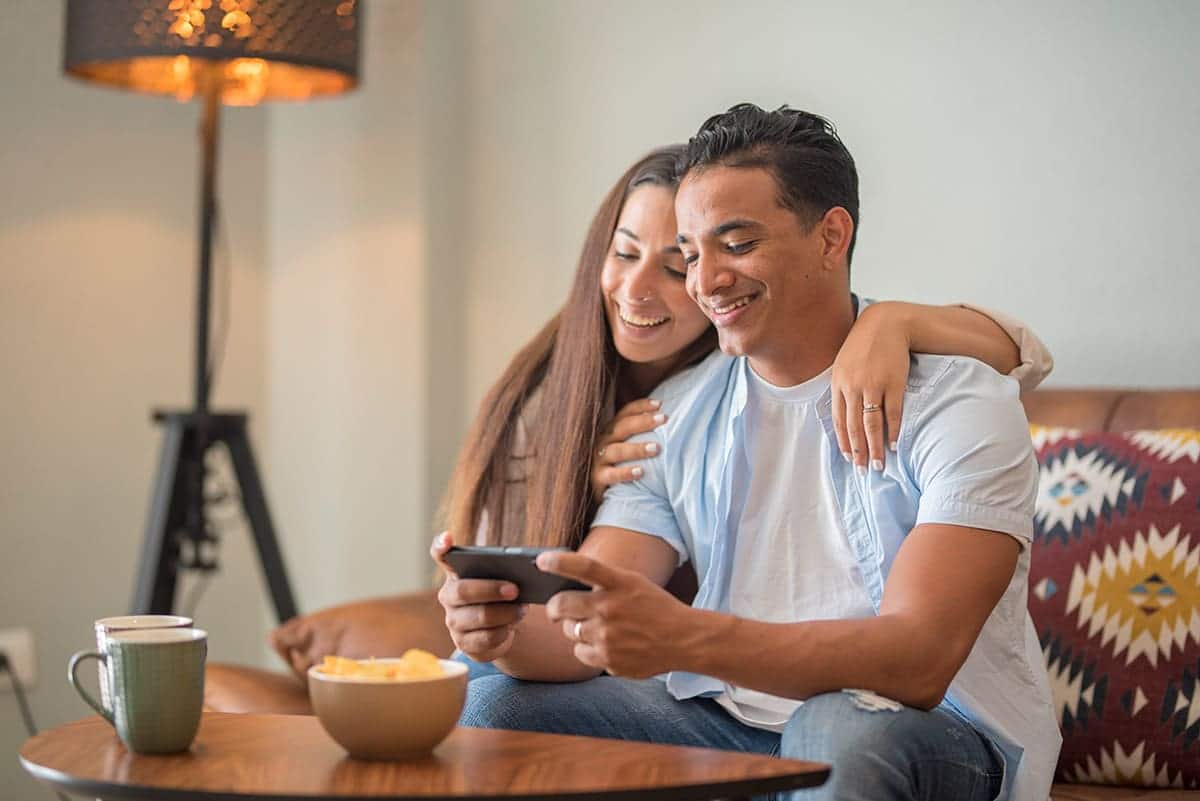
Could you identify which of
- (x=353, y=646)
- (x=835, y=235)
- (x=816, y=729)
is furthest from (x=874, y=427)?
(x=353, y=646)

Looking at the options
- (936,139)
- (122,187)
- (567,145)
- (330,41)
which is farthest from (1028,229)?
(122,187)

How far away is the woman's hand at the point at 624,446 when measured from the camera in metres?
1.74

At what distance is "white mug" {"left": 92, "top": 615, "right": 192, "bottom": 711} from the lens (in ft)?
3.97

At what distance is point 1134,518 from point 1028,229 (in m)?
0.51

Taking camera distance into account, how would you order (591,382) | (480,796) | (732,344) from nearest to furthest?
1. (480,796)
2. (732,344)
3. (591,382)

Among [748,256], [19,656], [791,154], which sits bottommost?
[19,656]

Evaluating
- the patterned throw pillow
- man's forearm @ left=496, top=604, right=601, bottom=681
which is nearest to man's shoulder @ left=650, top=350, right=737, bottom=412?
man's forearm @ left=496, top=604, right=601, bottom=681

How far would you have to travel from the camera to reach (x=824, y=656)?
1.31 meters

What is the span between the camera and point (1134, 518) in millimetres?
1737

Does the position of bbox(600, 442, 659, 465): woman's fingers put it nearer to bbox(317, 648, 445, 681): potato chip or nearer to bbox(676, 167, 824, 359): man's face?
bbox(676, 167, 824, 359): man's face

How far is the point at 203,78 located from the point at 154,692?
1.65 metres

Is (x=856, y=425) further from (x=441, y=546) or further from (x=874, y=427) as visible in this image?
(x=441, y=546)

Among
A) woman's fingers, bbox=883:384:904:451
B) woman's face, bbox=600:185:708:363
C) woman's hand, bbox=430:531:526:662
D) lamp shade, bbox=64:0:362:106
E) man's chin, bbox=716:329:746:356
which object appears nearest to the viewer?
woman's hand, bbox=430:531:526:662

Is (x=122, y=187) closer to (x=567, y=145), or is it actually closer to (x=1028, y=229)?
(x=567, y=145)
